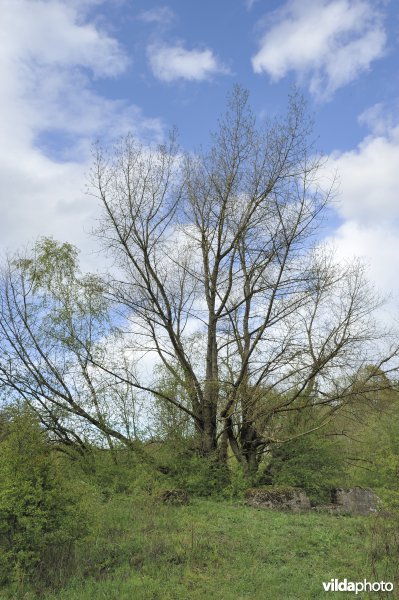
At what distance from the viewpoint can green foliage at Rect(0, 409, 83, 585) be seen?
7980 millimetres

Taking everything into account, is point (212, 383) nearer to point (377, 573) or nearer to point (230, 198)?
point (230, 198)

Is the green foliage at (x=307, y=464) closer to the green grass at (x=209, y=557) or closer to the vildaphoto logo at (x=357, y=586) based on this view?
the green grass at (x=209, y=557)

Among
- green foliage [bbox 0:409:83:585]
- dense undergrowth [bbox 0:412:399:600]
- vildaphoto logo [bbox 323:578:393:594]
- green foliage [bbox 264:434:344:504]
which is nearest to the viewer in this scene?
vildaphoto logo [bbox 323:578:393:594]

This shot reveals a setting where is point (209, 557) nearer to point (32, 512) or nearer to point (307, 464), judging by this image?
point (32, 512)

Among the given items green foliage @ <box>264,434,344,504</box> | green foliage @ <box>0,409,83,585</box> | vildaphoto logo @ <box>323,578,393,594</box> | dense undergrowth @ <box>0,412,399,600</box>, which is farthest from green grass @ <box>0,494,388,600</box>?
green foliage @ <box>264,434,344,504</box>

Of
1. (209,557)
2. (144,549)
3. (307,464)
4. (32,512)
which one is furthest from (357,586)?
(307,464)

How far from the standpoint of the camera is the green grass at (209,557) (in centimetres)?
743

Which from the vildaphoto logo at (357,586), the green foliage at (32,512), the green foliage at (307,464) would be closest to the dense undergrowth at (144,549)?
Answer: the green foliage at (32,512)

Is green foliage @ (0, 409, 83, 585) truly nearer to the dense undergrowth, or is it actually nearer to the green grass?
the dense undergrowth

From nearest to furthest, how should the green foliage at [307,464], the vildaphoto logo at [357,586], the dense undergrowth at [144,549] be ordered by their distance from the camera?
the vildaphoto logo at [357,586], the dense undergrowth at [144,549], the green foliage at [307,464]

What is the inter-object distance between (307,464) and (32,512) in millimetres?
12460

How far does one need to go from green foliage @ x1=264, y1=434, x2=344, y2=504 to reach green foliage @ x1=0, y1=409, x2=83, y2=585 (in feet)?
36.3

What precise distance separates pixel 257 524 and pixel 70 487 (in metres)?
4.78

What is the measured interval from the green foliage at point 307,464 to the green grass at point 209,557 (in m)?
5.81
